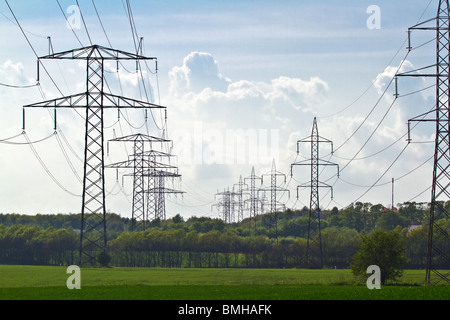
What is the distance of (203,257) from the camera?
149m

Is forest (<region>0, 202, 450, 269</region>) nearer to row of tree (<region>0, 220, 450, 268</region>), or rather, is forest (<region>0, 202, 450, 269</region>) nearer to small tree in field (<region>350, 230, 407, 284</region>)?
row of tree (<region>0, 220, 450, 268</region>)

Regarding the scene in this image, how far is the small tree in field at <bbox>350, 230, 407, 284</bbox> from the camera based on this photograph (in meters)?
76.4

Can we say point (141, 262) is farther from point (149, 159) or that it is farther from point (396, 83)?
point (396, 83)

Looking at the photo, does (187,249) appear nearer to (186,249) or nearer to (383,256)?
(186,249)

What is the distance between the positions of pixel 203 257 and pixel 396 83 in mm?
91990
